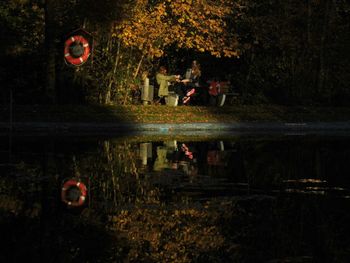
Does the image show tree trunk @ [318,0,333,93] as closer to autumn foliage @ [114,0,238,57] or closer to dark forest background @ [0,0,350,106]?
dark forest background @ [0,0,350,106]

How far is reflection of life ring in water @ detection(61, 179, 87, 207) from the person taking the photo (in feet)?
38.5

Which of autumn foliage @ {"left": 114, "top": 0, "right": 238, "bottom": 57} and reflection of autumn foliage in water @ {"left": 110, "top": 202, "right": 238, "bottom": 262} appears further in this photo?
autumn foliage @ {"left": 114, "top": 0, "right": 238, "bottom": 57}

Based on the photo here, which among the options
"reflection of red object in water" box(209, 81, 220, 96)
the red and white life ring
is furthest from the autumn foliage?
the red and white life ring

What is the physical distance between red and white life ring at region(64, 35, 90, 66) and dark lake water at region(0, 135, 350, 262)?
38.1ft

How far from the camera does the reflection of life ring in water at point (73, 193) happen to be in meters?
11.7

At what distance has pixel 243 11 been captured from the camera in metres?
44.1

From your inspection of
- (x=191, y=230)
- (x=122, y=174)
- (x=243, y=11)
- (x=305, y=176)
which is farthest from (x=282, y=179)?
(x=243, y=11)

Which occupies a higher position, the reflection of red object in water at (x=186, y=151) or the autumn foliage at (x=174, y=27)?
the autumn foliage at (x=174, y=27)

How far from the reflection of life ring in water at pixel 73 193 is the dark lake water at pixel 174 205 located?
0.04m

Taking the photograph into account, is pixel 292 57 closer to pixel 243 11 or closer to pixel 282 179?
pixel 243 11

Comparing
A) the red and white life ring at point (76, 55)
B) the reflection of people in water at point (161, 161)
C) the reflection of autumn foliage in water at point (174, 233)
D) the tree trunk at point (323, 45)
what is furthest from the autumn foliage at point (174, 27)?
the reflection of autumn foliage in water at point (174, 233)

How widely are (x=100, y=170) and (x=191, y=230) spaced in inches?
246

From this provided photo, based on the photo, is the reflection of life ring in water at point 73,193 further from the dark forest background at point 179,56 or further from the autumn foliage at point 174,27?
the autumn foliage at point 174,27

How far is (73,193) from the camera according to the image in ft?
41.5
